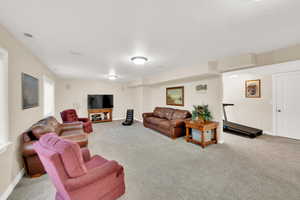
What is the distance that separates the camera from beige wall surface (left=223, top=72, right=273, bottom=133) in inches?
177

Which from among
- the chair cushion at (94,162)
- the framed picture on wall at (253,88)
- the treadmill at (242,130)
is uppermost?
Result: the framed picture on wall at (253,88)

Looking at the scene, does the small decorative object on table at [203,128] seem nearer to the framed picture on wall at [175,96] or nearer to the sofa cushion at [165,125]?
the sofa cushion at [165,125]

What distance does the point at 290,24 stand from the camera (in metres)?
1.75

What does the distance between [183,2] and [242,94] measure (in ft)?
17.5

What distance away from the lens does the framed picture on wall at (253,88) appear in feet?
15.4

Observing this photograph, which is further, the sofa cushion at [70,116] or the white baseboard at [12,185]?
the sofa cushion at [70,116]

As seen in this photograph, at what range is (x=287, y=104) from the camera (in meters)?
4.06

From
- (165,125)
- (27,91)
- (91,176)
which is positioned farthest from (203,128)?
(27,91)

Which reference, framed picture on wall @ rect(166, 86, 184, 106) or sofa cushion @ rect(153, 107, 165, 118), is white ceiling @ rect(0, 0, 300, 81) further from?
sofa cushion @ rect(153, 107, 165, 118)

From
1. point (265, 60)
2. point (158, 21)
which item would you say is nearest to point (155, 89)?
point (265, 60)

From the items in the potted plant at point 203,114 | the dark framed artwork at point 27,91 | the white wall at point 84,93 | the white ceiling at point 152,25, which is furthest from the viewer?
the white wall at point 84,93

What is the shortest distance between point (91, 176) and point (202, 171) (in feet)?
6.28

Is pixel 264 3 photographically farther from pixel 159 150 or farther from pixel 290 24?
pixel 159 150

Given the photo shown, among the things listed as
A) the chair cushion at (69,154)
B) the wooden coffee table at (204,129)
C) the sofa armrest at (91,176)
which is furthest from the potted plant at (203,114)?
the chair cushion at (69,154)
